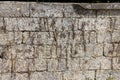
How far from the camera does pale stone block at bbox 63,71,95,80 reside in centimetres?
657

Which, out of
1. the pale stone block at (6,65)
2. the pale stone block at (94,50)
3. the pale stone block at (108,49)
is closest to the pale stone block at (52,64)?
the pale stone block at (94,50)

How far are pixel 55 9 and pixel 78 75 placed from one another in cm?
121

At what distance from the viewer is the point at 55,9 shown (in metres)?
6.38

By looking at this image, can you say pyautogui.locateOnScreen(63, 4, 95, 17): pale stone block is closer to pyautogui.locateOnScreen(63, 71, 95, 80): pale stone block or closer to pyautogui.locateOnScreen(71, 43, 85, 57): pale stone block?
pyautogui.locateOnScreen(71, 43, 85, 57): pale stone block

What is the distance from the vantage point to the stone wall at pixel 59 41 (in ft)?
20.7

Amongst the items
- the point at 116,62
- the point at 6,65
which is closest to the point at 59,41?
the point at 6,65

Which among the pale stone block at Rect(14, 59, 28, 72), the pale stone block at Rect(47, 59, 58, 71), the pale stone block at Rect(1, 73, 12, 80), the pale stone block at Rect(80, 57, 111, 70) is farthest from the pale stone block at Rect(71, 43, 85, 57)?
the pale stone block at Rect(1, 73, 12, 80)

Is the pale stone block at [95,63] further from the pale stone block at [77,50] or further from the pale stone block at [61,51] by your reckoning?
the pale stone block at [61,51]

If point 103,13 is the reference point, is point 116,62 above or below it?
below

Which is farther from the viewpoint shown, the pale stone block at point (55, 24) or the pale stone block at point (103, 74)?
the pale stone block at point (103, 74)

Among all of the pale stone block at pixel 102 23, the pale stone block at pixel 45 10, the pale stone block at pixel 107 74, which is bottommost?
the pale stone block at pixel 107 74

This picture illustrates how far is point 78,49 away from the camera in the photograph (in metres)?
6.53

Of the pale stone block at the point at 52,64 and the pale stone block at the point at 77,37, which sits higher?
the pale stone block at the point at 77,37

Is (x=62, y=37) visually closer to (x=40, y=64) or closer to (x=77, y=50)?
(x=77, y=50)
